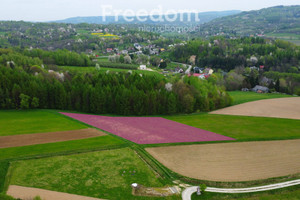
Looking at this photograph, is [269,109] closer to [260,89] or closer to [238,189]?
[260,89]


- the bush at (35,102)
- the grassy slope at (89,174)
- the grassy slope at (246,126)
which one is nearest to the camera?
the grassy slope at (89,174)

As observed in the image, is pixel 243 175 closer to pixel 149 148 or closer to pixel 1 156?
pixel 149 148

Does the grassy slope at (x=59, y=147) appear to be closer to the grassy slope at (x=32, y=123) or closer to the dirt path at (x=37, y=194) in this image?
the grassy slope at (x=32, y=123)

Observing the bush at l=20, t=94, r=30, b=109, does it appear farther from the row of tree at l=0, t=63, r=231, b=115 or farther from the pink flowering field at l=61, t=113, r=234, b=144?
the pink flowering field at l=61, t=113, r=234, b=144

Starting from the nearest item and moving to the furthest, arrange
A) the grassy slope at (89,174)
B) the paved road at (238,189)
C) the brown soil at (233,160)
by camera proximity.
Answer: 1. the paved road at (238,189)
2. the grassy slope at (89,174)
3. the brown soil at (233,160)

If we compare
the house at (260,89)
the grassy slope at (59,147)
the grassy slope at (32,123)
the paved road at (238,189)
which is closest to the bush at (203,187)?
the paved road at (238,189)

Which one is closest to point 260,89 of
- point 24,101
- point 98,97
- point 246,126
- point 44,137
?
point 246,126

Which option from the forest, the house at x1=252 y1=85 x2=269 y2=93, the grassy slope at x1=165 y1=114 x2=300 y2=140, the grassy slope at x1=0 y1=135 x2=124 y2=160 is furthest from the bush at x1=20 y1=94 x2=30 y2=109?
the house at x1=252 y1=85 x2=269 y2=93

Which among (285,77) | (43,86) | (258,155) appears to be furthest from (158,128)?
(285,77)
